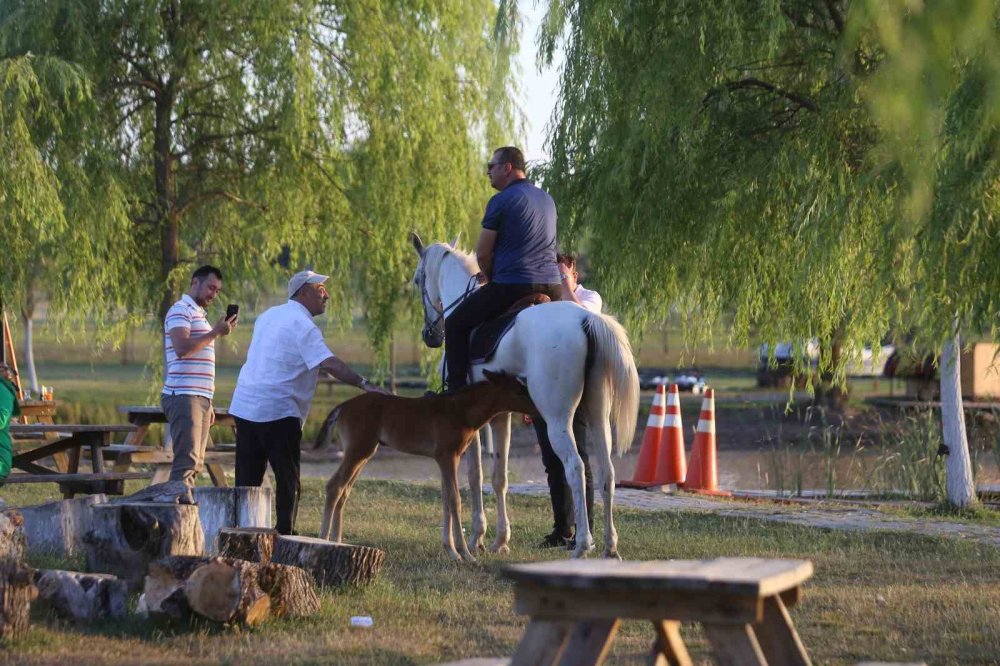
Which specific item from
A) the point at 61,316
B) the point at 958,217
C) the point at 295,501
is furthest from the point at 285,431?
the point at 61,316

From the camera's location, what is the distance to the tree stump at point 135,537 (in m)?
8.23

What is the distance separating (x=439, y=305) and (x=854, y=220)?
142 inches

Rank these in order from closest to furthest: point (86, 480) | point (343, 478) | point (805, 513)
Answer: point (343, 478) → point (86, 480) → point (805, 513)

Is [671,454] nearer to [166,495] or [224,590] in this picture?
[166,495]

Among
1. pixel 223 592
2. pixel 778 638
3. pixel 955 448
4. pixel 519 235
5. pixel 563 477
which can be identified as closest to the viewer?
pixel 778 638

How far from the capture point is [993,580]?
9305 mm

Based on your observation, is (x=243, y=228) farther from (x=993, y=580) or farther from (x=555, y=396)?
(x=993, y=580)

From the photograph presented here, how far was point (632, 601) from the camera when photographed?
4.83m

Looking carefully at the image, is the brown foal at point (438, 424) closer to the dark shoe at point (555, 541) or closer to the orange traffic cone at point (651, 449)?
the dark shoe at point (555, 541)

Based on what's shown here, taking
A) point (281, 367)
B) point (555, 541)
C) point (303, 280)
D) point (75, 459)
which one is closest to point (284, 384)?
point (281, 367)

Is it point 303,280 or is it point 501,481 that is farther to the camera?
point 501,481

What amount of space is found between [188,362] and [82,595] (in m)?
3.63

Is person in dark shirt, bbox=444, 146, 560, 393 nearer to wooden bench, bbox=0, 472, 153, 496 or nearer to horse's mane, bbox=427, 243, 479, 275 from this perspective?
horse's mane, bbox=427, 243, 479, 275

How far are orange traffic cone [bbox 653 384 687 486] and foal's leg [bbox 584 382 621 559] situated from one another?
6363 millimetres
